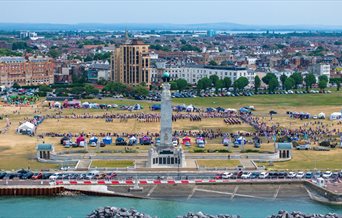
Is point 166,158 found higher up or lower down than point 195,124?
higher up

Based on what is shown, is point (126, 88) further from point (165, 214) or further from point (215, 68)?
point (165, 214)

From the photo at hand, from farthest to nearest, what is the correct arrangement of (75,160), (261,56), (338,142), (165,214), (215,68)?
(261,56), (215,68), (338,142), (75,160), (165,214)

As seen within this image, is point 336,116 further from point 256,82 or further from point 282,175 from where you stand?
point 256,82

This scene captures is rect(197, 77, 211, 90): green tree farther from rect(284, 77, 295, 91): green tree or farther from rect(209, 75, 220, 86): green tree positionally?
rect(284, 77, 295, 91): green tree

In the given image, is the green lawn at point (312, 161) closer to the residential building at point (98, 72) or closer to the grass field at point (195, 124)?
the grass field at point (195, 124)

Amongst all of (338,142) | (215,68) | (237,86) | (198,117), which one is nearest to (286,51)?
(215,68)

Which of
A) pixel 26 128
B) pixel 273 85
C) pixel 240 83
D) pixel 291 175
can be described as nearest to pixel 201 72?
pixel 240 83

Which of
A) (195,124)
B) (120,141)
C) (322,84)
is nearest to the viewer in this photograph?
(120,141)
